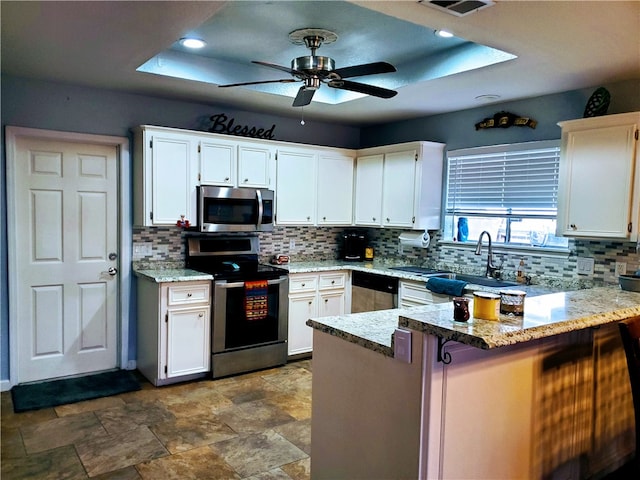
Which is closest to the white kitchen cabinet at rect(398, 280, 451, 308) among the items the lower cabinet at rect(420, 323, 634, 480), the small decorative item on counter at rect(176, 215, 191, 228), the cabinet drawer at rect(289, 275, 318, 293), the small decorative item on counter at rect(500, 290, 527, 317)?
the cabinet drawer at rect(289, 275, 318, 293)

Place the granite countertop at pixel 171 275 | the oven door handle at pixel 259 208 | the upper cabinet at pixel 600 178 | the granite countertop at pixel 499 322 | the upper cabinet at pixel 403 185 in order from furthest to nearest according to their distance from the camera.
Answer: the upper cabinet at pixel 403 185, the oven door handle at pixel 259 208, the granite countertop at pixel 171 275, the upper cabinet at pixel 600 178, the granite countertop at pixel 499 322

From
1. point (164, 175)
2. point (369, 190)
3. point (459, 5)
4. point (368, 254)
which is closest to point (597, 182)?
point (459, 5)

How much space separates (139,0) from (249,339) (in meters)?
2.86

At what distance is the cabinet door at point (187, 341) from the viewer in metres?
3.90

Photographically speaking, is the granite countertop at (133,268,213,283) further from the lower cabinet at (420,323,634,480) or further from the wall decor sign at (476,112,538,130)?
the wall decor sign at (476,112,538,130)

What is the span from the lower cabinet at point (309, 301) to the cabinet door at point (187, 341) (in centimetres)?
86

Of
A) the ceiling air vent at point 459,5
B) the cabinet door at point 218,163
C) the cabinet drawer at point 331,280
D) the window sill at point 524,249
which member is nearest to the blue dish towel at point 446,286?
the window sill at point 524,249

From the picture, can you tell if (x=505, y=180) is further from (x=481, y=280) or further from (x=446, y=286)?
(x=446, y=286)

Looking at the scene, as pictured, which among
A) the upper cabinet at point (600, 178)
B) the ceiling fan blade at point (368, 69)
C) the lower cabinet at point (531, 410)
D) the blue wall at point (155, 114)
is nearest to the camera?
the lower cabinet at point (531, 410)

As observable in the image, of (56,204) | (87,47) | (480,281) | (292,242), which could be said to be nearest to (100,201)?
(56,204)

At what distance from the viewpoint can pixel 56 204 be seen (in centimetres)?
394

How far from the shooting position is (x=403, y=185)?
4.75m

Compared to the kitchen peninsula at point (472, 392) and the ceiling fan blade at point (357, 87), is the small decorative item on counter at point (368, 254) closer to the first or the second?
the ceiling fan blade at point (357, 87)

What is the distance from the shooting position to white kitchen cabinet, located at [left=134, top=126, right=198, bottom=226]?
157 inches
